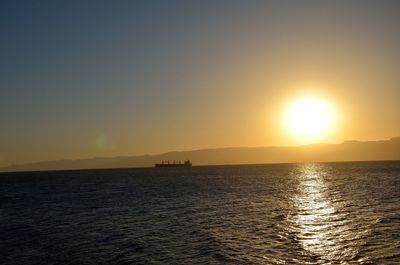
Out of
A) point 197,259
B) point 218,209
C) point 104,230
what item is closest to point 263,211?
point 218,209

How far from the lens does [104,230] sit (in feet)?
144

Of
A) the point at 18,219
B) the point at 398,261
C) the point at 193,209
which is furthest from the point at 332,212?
the point at 18,219

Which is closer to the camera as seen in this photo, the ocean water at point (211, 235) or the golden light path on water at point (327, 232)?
the golden light path on water at point (327, 232)

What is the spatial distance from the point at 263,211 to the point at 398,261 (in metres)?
29.4

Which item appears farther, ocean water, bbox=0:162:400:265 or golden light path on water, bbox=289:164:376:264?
ocean water, bbox=0:162:400:265

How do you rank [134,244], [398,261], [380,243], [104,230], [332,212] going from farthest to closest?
1. [332,212]
2. [104,230]
3. [134,244]
4. [380,243]
5. [398,261]

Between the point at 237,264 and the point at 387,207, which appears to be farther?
the point at 387,207

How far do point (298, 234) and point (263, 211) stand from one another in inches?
699

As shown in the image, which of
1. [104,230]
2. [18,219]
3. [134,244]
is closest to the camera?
[134,244]

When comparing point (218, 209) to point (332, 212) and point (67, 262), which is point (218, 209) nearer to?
point (332, 212)

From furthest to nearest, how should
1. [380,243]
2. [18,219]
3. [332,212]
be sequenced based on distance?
[18,219] < [332,212] < [380,243]

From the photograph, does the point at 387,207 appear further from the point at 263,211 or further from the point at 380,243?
the point at 380,243

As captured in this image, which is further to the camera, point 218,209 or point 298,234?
point 218,209

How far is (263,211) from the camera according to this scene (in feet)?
183
